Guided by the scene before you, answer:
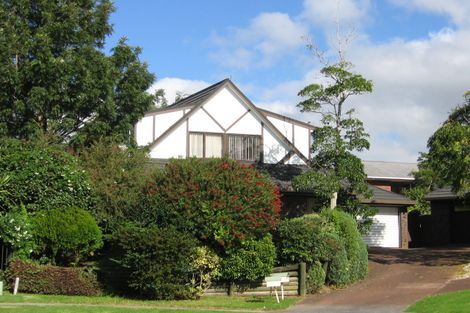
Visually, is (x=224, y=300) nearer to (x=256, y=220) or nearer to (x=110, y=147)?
(x=256, y=220)

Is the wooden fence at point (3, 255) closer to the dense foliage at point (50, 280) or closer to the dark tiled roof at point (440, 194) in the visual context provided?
the dense foliage at point (50, 280)

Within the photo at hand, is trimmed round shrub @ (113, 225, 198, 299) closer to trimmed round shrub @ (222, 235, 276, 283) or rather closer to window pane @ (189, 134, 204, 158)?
trimmed round shrub @ (222, 235, 276, 283)

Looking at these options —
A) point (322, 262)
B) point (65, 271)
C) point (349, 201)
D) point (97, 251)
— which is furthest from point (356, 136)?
point (65, 271)

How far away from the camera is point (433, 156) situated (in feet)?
82.7

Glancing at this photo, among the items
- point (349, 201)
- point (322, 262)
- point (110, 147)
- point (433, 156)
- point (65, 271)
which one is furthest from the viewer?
point (349, 201)

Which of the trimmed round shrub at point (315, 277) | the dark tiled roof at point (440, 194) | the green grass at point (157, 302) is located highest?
the dark tiled roof at point (440, 194)

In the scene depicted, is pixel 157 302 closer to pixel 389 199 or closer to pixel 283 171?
pixel 283 171

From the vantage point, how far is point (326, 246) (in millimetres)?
21031

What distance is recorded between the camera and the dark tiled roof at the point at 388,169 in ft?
145

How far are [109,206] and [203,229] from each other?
3.80 meters

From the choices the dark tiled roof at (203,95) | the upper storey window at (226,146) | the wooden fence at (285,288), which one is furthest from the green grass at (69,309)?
the dark tiled roof at (203,95)

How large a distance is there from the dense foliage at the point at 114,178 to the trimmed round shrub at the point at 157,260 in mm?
1733

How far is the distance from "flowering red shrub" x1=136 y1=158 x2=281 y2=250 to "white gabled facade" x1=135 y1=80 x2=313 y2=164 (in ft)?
30.8

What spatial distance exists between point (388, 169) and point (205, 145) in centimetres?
2110
